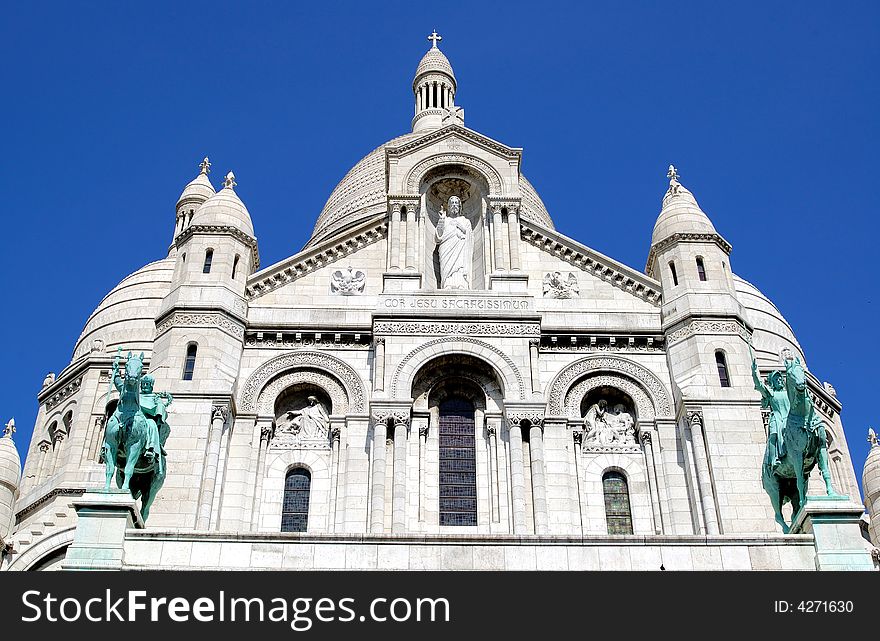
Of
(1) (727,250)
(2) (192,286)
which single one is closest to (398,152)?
(2) (192,286)

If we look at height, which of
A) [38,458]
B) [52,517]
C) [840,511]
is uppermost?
[38,458]

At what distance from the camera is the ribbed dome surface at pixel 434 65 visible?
6519cm

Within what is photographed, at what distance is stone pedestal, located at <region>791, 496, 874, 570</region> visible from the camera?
2220cm

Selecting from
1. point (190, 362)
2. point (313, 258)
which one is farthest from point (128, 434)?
point (313, 258)

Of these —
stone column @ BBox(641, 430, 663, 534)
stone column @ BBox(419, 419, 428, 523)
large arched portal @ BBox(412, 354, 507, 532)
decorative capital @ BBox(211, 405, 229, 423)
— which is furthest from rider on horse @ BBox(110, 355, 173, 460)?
stone column @ BBox(641, 430, 663, 534)

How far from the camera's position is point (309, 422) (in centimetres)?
3120

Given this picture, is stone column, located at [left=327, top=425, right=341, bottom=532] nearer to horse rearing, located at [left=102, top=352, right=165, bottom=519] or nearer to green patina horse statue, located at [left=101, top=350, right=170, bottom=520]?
green patina horse statue, located at [left=101, top=350, right=170, bottom=520]

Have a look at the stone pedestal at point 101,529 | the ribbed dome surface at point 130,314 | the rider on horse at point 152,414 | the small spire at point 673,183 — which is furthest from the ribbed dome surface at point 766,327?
the stone pedestal at point 101,529

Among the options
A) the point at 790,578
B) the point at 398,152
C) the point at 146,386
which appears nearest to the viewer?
the point at 790,578

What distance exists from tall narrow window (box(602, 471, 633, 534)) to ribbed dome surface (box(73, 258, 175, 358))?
18.9m

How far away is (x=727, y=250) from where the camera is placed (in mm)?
34656

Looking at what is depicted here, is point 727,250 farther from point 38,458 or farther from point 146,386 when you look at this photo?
point 38,458

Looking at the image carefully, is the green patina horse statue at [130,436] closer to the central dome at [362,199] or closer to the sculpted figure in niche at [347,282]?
the sculpted figure in niche at [347,282]

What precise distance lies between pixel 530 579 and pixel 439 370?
44.6 ft
